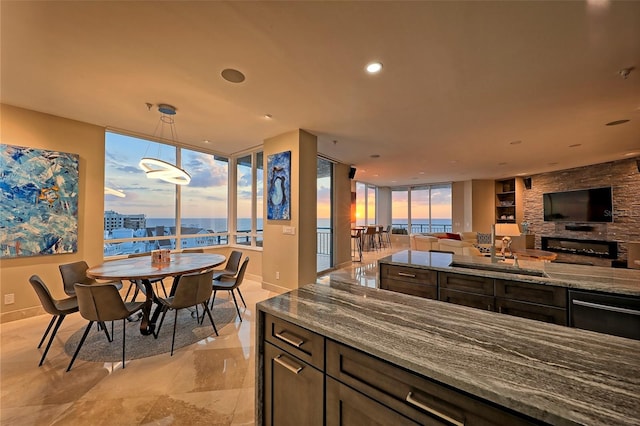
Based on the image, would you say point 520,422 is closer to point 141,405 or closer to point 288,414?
point 288,414

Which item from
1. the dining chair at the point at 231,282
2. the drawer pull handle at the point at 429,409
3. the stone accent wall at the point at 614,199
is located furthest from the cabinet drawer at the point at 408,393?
the stone accent wall at the point at 614,199

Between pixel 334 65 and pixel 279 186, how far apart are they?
231cm

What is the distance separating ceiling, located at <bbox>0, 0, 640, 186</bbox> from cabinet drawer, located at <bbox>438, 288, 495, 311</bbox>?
6.86 ft

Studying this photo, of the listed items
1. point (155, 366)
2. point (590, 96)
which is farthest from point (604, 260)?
point (155, 366)

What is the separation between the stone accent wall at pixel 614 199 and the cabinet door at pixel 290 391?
8717mm

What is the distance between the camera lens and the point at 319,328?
3.50 ft

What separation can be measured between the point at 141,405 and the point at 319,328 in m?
1.76

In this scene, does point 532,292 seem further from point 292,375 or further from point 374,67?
point 374,67

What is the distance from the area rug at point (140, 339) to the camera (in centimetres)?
244

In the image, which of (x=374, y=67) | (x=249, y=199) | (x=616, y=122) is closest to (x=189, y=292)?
(x=374, y=67)

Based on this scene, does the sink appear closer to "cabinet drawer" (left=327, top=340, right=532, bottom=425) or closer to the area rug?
"cabinet drawer" (left=327, top=340, right=532, bottom=425)

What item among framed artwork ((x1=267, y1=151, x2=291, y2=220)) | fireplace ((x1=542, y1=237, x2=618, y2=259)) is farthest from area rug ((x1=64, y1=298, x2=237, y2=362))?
fireplace ((x1=542, y1=237, x2=618, y2=259))

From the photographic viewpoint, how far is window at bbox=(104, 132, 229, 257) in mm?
4125

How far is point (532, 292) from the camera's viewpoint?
186 cm
